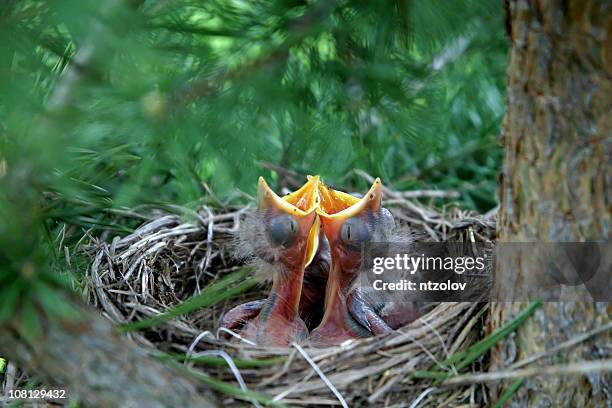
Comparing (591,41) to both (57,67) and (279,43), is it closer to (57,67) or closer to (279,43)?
(279,43)

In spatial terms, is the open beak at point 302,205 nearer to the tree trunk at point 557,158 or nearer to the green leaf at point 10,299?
the tree trunk at point 557,158

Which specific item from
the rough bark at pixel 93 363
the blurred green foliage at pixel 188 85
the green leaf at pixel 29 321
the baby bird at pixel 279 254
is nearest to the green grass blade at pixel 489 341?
the blurred green foliage at pixel 188 85

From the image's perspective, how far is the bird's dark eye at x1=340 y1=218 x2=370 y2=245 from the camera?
6.12ft

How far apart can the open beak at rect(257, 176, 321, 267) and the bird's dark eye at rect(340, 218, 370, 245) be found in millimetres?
90

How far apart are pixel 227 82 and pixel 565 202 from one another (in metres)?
0.56

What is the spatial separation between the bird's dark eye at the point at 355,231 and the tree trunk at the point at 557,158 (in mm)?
612

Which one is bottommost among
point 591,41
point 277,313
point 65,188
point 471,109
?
point 277,313

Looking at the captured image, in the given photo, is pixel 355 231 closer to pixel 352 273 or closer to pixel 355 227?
pixel 355 227

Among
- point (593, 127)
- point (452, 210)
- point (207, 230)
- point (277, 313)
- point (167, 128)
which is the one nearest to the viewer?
point (167, 128)

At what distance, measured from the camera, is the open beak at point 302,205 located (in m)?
1.85

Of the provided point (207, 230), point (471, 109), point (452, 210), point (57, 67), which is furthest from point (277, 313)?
point (471, 109)

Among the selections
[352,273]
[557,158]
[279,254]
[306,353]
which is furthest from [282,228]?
[557,158]

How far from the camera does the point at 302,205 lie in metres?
2.03

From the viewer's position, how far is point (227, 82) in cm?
111
